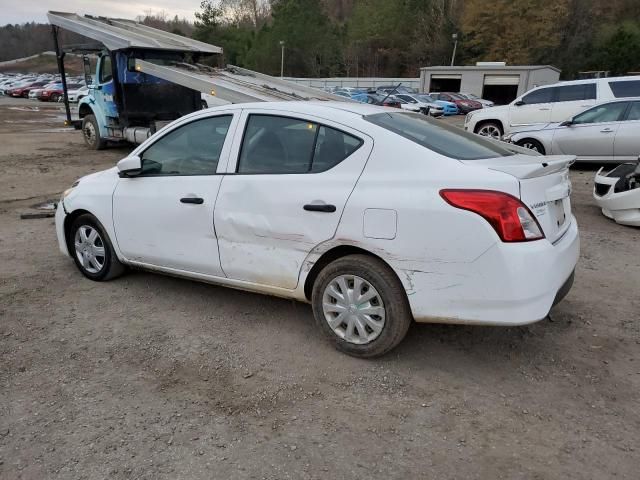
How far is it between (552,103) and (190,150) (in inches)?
443

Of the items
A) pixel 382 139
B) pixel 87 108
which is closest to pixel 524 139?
pixel 382 139

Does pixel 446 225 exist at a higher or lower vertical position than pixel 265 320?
higher

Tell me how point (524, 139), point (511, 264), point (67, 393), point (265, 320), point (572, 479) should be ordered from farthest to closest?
point (524, 139)
point (265, 320)
point (67, 393)
point (511, 264)
point (572, 479)

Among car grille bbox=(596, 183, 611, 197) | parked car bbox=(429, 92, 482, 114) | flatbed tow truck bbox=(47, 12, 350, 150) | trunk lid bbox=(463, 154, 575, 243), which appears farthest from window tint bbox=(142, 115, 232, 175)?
parked car bbox=(429, 92, 482, 114)

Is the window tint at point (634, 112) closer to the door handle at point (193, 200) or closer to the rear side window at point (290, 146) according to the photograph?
the rear side window at point (290, 146)

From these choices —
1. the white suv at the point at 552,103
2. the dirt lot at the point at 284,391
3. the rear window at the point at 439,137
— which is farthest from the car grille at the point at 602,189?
the white suv at the point at 552,103

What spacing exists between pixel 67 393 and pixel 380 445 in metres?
1.86

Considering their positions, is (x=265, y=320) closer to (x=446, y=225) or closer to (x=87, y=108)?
(x=446, y=225)

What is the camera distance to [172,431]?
110 inches

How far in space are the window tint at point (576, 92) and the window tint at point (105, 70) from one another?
10865 mm

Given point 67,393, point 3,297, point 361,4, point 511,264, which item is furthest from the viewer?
point 361,4

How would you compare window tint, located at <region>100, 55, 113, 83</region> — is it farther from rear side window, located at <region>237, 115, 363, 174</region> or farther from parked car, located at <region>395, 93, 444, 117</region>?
parked car, located at <region>395, 93, 444, 117</region>

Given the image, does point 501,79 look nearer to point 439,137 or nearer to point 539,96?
point 539,96

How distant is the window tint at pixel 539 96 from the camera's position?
12.9 m
